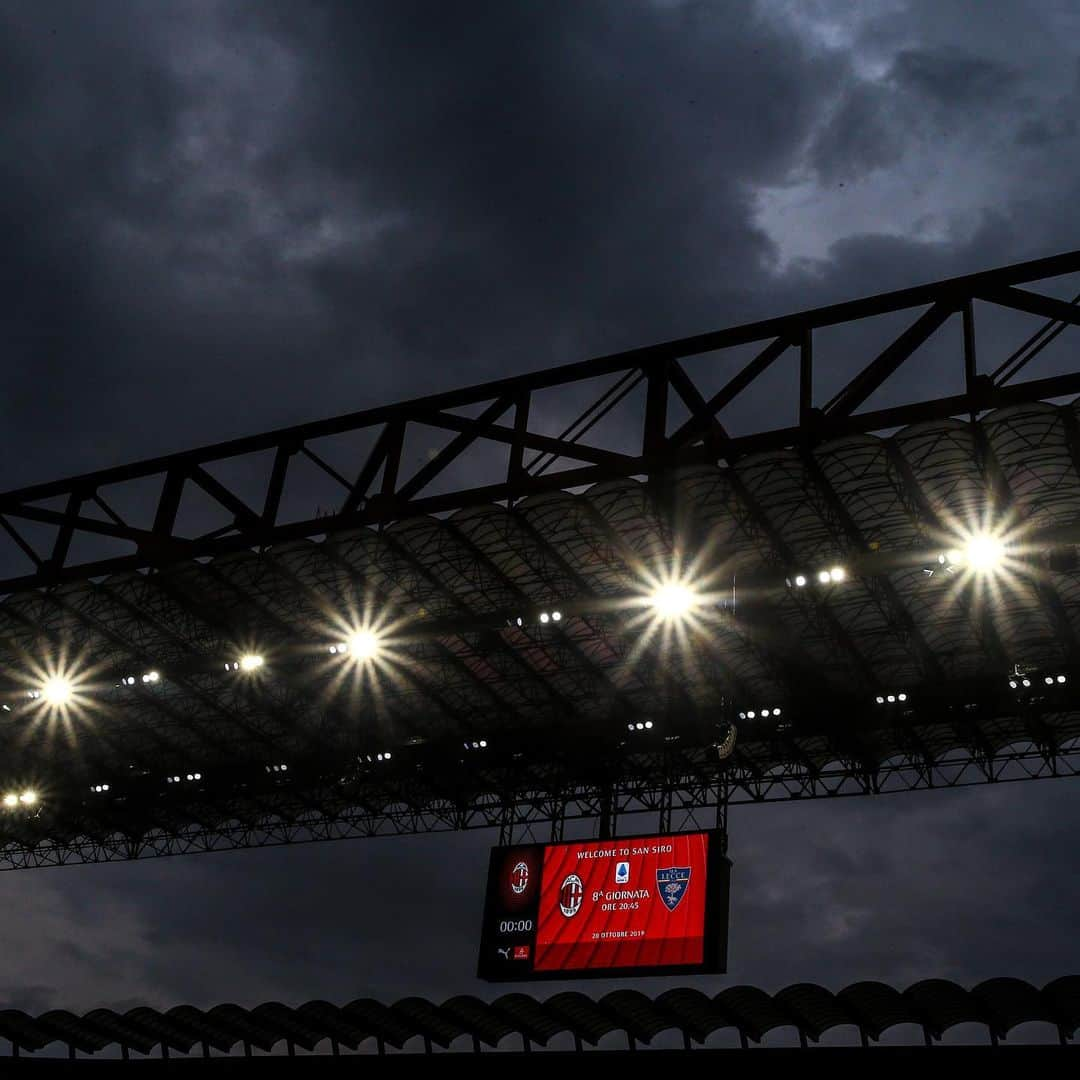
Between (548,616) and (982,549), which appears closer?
(982,549)

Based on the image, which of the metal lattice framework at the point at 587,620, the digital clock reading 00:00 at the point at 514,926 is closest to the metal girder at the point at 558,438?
the metal lattice framework at the point at 587,620

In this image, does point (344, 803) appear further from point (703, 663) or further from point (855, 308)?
point (855, 308)

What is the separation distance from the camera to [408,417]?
997 inches

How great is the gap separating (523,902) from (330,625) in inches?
329

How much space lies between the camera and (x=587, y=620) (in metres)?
35.1

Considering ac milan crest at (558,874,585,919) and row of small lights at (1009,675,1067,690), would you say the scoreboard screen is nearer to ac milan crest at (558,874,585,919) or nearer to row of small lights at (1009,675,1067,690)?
ac milan crest at (558,874,585,919)

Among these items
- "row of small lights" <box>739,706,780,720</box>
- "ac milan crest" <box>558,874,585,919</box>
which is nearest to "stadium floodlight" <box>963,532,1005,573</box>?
"ac milan crest" <box>558,874,585,919</box>

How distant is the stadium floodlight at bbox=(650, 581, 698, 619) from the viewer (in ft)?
96.3

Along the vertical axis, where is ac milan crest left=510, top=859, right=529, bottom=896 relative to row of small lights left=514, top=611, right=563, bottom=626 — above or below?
below

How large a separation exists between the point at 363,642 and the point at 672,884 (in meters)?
9.32

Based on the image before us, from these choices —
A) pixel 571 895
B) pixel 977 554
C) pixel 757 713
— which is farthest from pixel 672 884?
pixel 977 554

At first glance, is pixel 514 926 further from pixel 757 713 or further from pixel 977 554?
pixel 977 554

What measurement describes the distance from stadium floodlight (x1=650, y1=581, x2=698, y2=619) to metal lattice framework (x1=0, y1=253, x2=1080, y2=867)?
50 cm

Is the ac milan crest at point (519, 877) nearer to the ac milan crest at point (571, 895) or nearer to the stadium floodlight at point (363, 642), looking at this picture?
the ac milan crest at point (571, 895)
